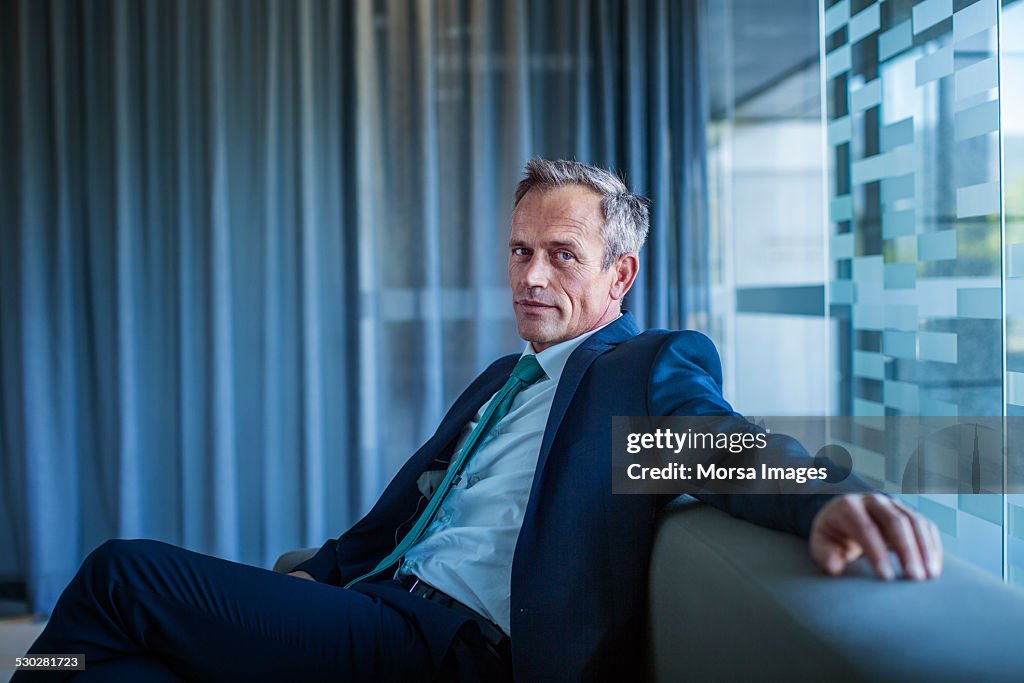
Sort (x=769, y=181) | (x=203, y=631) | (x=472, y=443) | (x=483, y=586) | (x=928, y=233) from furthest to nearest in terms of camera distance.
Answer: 1. (x=769, y=181)
2. (x=928, y=233)
3. (x=472, y=443)
4. (x=483, y=586)
5. (x=203, y=631)

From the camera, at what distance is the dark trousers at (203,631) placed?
130 cm

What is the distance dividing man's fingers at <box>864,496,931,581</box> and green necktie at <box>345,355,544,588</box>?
2.77 ft

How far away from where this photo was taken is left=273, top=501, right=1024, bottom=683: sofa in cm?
75

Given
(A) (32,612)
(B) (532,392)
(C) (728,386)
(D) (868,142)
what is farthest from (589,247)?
(A) (32,612)

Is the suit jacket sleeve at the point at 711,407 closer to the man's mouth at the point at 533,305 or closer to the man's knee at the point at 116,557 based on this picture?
the man's mouth at the point at 533,305

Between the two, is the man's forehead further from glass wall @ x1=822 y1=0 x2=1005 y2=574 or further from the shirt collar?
glass wall @ x1=822 y1=0 x2=1005 y2=574

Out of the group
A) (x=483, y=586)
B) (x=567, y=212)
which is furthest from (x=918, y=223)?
(x=483, y=586)

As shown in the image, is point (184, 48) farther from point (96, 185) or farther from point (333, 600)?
point (333, 600)

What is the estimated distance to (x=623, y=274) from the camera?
172cm

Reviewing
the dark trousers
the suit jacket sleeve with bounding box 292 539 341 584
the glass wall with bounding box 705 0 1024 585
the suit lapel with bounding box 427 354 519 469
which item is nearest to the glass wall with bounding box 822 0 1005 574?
the glass wall with bounding box 705 0 1024 585

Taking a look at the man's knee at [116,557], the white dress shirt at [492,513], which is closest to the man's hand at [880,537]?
the white dress shirt at [492,513]

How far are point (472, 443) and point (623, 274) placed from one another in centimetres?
45

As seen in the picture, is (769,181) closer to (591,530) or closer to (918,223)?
(918,223)

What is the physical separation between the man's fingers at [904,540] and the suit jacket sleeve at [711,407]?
8cm
